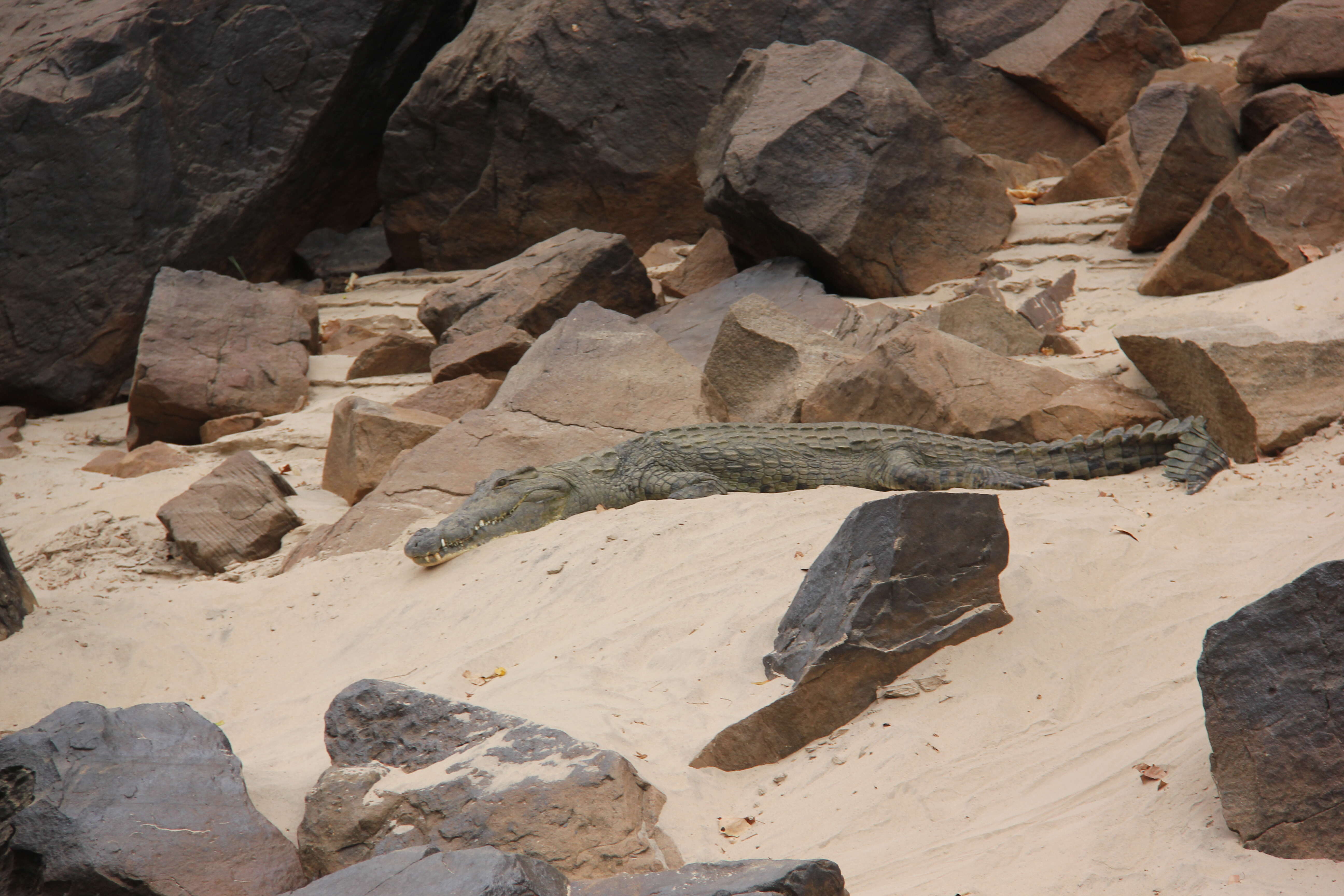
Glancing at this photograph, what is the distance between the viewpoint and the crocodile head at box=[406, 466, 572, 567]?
5.24 m

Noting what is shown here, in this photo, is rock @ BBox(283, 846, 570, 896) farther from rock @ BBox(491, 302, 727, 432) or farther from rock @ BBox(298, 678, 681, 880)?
rock @ BBox(491, 302, 727, 432)

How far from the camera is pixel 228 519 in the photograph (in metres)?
6.31

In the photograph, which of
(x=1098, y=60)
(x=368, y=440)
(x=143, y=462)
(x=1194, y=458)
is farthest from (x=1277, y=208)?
(x=143, y=462)

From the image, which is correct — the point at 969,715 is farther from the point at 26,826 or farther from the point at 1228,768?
the point at 26,826

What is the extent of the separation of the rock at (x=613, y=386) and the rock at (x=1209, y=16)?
9.38 metres

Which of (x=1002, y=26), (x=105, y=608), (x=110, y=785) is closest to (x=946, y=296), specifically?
(x=1002, y=26)

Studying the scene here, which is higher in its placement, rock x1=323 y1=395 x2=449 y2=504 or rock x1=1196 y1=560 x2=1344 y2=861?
rock x1=1196 y1=560 x2=1344 y2=861

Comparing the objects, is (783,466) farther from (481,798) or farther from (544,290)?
(544,290)

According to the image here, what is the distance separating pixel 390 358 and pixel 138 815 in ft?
23.6

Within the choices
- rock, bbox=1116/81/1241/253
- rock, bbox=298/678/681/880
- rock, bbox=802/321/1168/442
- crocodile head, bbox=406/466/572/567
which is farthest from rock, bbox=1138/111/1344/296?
rock, bbox=298/678/681/880

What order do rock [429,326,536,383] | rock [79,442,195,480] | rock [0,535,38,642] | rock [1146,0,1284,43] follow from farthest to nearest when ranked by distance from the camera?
rock [1146,0,1284,43]
rock [429,326,536,383]
rock [79,442,195,480]
rock [0,535,38,642]

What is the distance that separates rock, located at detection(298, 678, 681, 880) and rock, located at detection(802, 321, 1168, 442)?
375cm

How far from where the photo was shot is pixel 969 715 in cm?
311

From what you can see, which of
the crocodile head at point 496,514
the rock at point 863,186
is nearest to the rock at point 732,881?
the crocodile head at point 496,514
